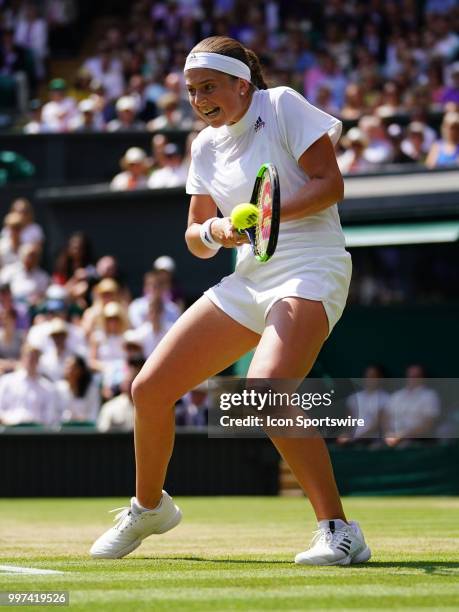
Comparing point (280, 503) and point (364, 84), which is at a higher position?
point (364, 84)

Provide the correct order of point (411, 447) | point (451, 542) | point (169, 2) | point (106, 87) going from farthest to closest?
point (169, 2) < point (106, 87) < point (411, 447) < point (451, 542)

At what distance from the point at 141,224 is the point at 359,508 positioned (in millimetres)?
6909

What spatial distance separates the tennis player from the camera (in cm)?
537

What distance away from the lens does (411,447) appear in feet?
40.2

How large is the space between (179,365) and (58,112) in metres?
12.9

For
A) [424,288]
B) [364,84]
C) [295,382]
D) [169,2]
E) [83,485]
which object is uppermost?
[169,2]

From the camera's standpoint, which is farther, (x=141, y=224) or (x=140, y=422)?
(x=141, y=224)

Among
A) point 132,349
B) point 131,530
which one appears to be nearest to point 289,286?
point 131,530

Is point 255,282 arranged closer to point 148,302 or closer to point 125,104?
point 148,302

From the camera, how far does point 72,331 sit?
45.4 feet


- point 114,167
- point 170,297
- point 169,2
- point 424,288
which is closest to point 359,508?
point 170,297

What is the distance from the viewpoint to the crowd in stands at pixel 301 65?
15.2 m

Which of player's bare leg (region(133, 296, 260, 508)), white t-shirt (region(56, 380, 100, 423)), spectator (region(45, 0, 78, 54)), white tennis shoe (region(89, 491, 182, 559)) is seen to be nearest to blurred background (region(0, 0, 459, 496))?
white t-shirt (region(56, 380, 100, 423))

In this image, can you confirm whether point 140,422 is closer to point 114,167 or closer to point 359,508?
point 359,508
